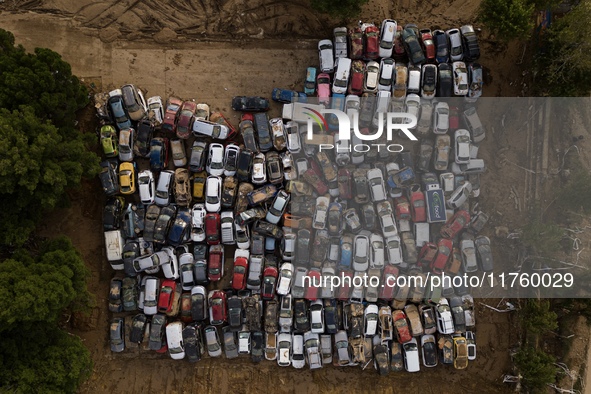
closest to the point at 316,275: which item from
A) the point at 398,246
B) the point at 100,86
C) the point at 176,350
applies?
the point at 398,246

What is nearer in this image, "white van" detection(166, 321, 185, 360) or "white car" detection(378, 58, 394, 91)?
"white van" detection(166, 321, 185, 360)

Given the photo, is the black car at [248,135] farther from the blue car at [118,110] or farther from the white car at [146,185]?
the blue car at [118,110]

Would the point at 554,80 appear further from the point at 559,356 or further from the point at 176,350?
the point at 176,350

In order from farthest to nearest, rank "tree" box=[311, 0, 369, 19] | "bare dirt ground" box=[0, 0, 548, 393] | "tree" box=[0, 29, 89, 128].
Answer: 1. "bare dirt ground" box=[0, 0, 548, 393]
2. "tree" box=[311, 0, 369, 19]
3. "tree" box=[0, 29, 89, 128]

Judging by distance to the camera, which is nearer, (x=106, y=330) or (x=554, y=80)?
(x=554, y=80)

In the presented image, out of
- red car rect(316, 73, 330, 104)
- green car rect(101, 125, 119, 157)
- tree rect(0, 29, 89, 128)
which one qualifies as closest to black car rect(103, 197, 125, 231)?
green car rect(101, 125, 119, 157)

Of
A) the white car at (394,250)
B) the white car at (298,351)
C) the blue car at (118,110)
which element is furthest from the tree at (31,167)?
the white car at (394,250)

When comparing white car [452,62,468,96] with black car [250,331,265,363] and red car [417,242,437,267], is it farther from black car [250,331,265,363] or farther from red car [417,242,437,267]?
black car [250,331,265,363]
